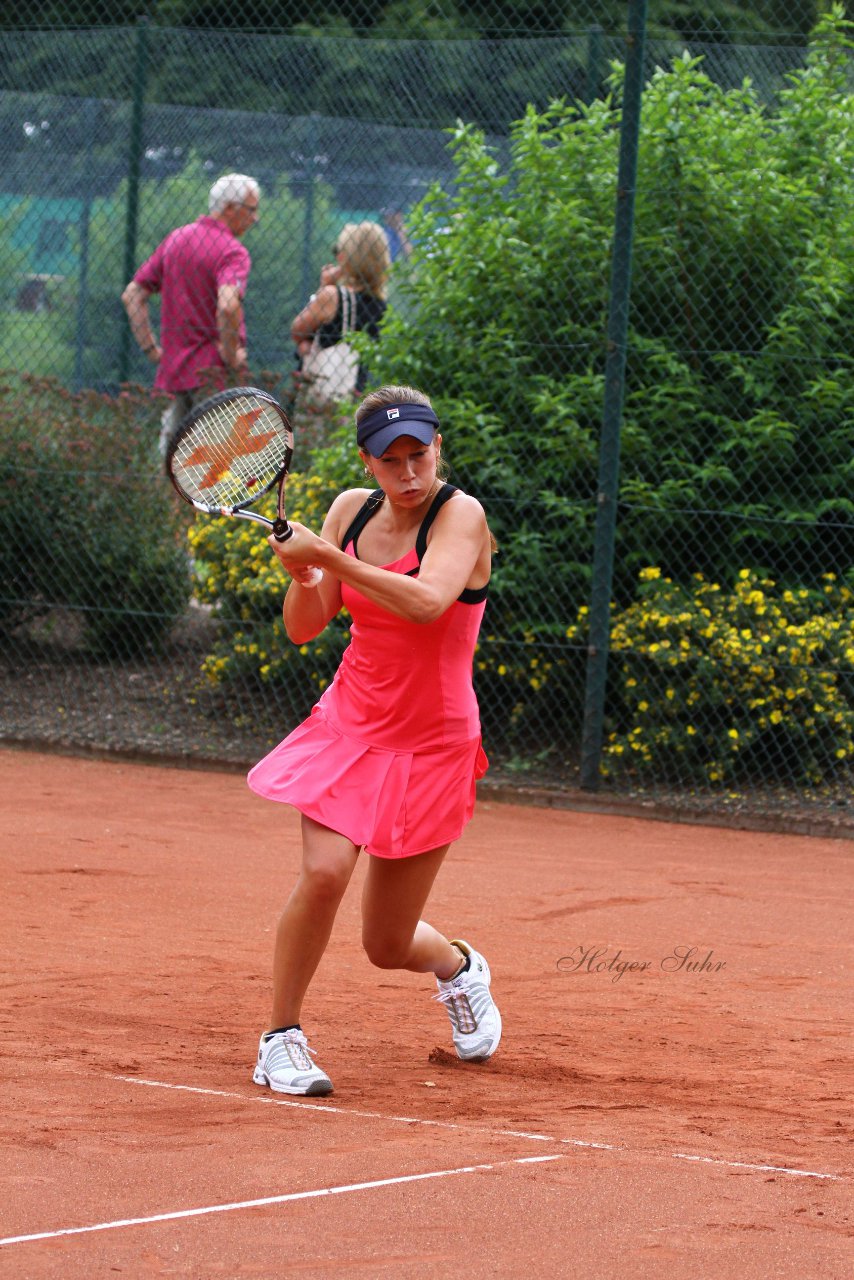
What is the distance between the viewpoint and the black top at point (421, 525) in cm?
436

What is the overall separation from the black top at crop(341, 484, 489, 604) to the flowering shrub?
445 cm

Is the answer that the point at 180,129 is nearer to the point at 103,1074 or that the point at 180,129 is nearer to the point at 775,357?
the point at 775,357

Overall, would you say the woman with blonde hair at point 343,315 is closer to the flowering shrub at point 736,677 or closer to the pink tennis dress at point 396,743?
the flowering shrub at point 736,677

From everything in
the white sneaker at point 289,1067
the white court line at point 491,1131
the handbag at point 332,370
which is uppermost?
the handbag at point 332,370

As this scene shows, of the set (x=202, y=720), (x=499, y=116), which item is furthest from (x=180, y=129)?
(x=202, y=720)

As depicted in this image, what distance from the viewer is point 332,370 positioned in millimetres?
10766

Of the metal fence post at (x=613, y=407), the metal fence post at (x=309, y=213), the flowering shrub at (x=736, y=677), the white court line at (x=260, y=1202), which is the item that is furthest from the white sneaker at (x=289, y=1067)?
the metal fence post at (x=309, y=213)

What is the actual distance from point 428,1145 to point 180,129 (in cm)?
986

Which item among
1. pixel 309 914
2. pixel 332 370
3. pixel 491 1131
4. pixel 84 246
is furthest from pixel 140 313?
pixel 491 1131

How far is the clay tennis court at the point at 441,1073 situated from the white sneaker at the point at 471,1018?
59 mm

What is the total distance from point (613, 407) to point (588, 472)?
40 centimetres

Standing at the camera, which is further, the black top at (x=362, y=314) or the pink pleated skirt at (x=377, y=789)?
the black top at (x=362, y=314)

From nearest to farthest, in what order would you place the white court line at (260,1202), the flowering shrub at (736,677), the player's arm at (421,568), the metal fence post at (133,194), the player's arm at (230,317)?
the white court line at (260,1202) → the player's arm at (421,568) → the flowering shrub at (736,677) → the player's arm at (230,317) → the metal fence post at (133,194)

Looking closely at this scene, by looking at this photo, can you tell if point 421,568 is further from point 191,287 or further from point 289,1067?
point 191,287
